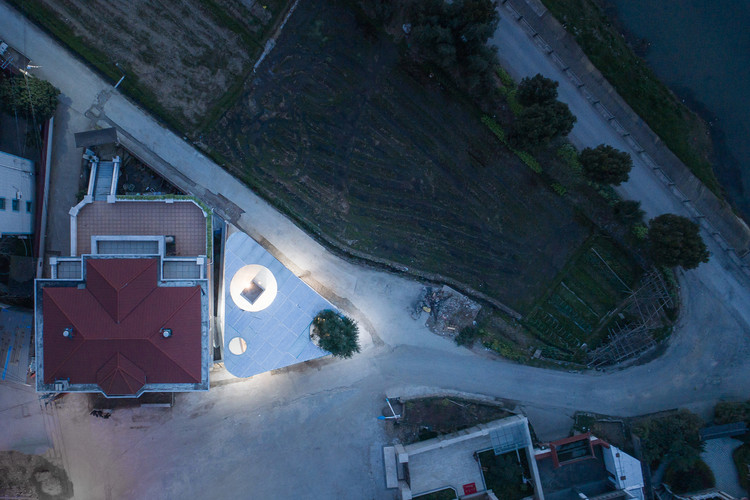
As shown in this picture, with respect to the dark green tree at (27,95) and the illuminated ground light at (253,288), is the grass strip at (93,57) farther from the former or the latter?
the illuminated ground light at (253,288)

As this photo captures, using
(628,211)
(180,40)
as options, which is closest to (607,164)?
(628,211)

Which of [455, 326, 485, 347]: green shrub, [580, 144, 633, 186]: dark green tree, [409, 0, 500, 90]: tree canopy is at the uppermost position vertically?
[409, 0, 500, 90]: tree canopy

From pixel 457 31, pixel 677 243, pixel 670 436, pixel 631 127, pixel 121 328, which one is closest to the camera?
pixel 121 328

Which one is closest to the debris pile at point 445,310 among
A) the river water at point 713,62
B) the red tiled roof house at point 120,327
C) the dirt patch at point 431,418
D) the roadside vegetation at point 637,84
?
the dirt patch at point 431,418

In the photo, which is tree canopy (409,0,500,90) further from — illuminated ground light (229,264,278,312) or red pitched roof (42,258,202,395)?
red pitched roof (42,258,202,395)

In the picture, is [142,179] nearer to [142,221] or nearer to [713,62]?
[142,221]

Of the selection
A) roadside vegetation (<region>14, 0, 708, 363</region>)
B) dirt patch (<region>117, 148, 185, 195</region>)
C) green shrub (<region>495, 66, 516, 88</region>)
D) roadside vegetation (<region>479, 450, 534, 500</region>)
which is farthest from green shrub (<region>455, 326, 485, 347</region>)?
dirt patch (<region>117, 148, 185, 195</region>)
